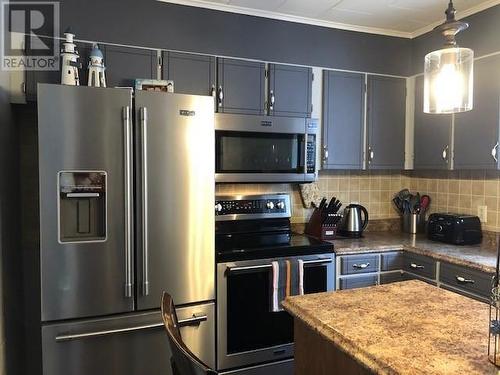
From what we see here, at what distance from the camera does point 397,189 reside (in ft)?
11.5

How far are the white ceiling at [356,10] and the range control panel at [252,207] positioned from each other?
1.30 m

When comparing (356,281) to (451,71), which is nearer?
(451,71)

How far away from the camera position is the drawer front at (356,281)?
2.65 m

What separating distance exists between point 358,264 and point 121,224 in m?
1.59

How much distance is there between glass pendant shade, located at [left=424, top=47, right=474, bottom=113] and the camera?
129 cm

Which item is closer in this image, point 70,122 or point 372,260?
point 70,122

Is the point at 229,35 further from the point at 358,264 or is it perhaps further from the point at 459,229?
the point at 459,229

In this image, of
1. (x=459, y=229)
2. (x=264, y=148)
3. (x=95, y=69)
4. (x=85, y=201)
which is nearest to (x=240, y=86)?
(x=264, y=148)

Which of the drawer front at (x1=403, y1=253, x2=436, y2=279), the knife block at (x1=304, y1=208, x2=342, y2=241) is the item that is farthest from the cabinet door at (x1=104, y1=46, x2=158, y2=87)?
the drawer front at (x1=403, y1=253, x2=436, y2=279)

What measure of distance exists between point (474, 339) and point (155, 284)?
1529 mm

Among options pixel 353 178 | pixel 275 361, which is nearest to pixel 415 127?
pixel 353 178

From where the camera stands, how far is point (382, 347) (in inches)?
40.6

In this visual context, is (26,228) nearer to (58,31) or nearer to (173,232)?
(173,232)

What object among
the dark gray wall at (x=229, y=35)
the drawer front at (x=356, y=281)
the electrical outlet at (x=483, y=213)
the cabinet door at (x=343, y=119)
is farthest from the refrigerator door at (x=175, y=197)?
the electrical outlet at (x=483, y=213)
